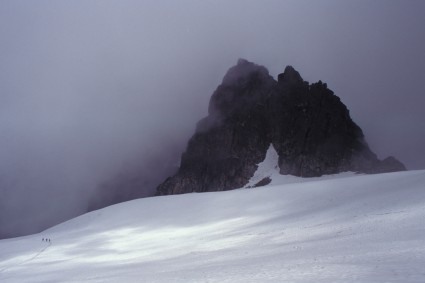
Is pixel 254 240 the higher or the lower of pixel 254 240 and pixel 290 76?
the lower

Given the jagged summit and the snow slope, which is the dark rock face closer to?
the jagged summit

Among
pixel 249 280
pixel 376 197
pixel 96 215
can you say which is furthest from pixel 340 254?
pixel 96 215

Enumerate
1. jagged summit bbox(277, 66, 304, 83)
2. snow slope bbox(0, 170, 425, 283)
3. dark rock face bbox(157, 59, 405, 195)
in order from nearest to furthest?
snow slope bbox(0, 170, 425, 283), dark rock face bbox(157, 59, 405, 195), jagged summit bbox(277, 66, 304, 83)

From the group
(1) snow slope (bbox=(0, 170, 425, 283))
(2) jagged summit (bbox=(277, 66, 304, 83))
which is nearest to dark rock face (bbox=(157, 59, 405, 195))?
(2) jagged summit (bbox=(277, 66, 304, 83))

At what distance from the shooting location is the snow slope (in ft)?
27.9

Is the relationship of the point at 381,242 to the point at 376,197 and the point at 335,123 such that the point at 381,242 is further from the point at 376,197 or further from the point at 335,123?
the point at 335,123

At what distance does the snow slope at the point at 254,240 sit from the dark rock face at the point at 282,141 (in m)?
101

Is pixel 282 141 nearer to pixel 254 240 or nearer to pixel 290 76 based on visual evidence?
pixel 290 76

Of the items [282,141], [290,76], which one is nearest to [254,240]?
[282,141]

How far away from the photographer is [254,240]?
16578mm

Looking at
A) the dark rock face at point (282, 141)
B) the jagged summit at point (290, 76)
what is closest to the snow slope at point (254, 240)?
the dark rock face at point (282, 141)

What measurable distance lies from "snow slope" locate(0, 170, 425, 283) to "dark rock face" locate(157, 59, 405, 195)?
330 ft

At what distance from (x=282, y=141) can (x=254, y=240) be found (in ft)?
424

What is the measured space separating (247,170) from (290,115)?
3248 cm
